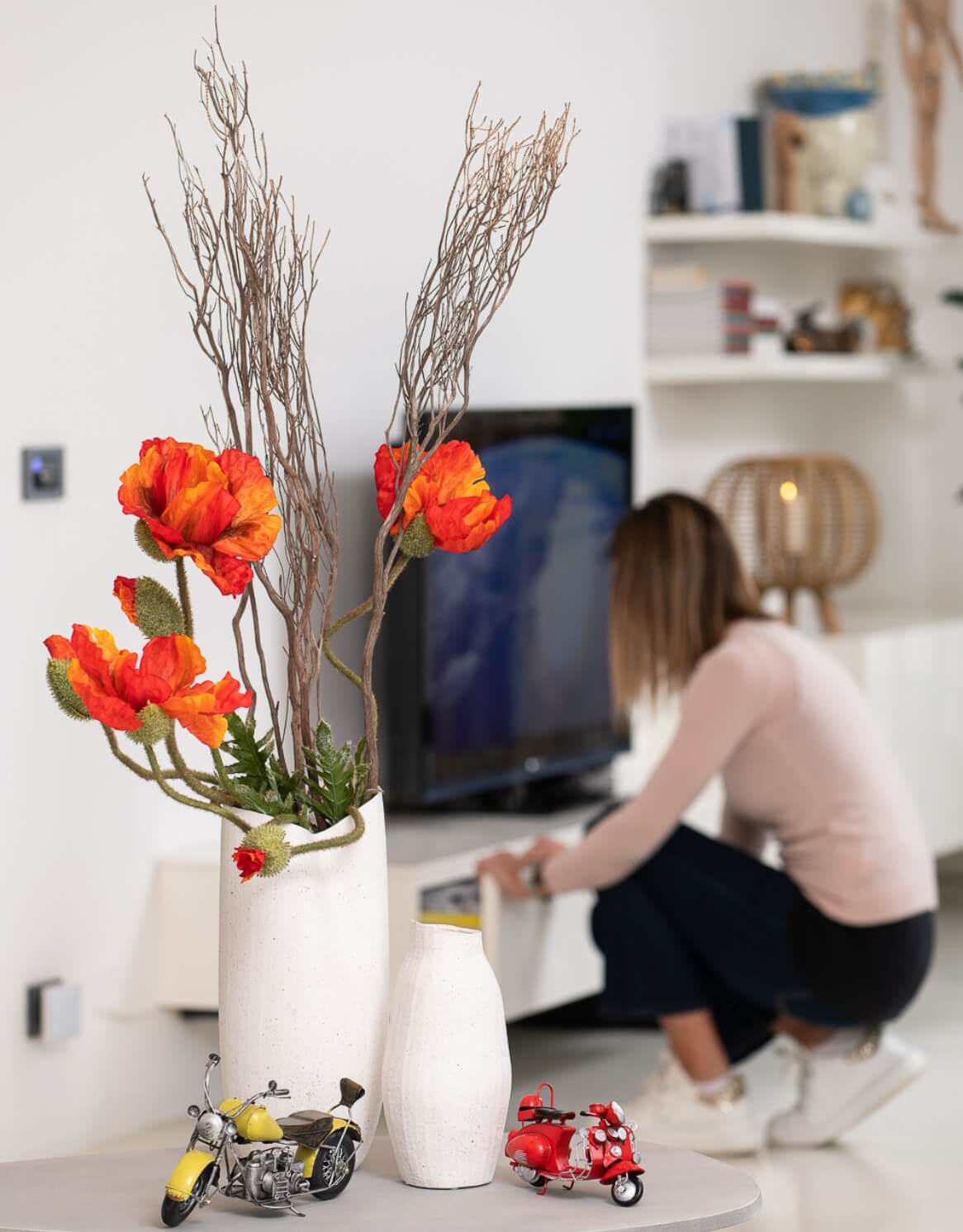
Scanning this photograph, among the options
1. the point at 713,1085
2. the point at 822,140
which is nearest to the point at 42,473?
the point at 713,1085

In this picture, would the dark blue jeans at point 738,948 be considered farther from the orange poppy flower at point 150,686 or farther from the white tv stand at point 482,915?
the orange poppy flower at point 150,686

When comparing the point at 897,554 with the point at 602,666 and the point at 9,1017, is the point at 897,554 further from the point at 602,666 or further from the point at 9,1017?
the point at 9,1017

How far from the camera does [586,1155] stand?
155cm

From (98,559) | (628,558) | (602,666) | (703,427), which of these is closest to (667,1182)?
(628,558)

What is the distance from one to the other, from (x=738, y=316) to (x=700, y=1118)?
6.98ft

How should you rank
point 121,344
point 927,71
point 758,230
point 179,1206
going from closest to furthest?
1. point 179,1206
2. point 121,344
3. point 758,230
4. point 927,71

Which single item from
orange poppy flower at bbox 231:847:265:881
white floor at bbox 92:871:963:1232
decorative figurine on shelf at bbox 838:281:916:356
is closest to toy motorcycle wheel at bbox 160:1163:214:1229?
orange poppy flower at bbox 231:847:265:881

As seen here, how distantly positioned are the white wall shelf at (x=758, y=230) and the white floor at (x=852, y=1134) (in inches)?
71.6

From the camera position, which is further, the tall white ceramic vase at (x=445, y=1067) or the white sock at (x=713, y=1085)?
the white sock at (x=713, y=1085)

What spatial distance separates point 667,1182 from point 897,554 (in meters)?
4.46

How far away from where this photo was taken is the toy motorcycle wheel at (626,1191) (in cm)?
151

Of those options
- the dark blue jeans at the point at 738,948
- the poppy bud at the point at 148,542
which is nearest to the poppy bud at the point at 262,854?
the poppy bud at the point at 148,542

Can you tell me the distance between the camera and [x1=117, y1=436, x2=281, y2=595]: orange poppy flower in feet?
4.83

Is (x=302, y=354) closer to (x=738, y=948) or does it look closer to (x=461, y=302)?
(x=461, y=302)
